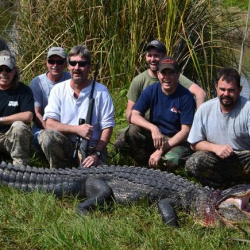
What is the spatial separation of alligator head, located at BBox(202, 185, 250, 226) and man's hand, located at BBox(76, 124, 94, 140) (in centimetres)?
148

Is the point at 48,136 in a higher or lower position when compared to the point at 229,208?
higher

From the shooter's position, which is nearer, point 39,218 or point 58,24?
point 39,218

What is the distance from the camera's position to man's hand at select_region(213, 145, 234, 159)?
5.27m

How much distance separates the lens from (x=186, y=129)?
598cm

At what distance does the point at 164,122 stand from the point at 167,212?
173cm

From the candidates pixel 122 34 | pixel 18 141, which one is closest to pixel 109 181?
pixel 18 141

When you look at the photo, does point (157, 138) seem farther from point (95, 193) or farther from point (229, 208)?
point (229, 208)

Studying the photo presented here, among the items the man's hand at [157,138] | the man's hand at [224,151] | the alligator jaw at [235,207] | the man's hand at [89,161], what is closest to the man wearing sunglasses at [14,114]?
the man's hand at [89,161]

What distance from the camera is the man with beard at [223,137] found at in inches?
210

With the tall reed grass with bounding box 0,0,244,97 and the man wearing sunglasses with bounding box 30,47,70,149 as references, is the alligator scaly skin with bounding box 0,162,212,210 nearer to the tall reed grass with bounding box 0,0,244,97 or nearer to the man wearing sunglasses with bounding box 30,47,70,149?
the man wearing sunglasses with bounding box 30,47,70,149

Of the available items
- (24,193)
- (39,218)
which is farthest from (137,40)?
(39,218)

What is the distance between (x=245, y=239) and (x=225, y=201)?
0.46 meters

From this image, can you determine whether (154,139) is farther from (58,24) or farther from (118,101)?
(58,24)

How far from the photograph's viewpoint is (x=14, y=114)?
19.2 feet
